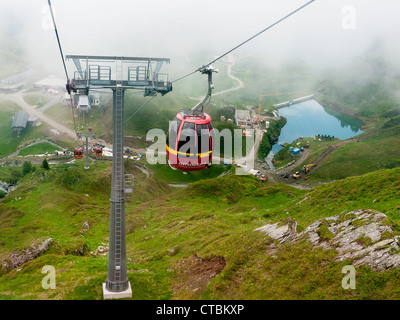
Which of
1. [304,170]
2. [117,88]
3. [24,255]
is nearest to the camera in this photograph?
[117,88]

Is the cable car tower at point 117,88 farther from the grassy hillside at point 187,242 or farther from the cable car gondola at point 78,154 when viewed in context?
the cable car gondola at point 78,154

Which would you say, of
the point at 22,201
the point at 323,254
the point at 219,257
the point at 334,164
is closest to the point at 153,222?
the point at 22,201

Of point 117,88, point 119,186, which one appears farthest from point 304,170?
point 117,88

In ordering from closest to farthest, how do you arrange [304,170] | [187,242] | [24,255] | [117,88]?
[117,88] < [187,242] < [24,255] < [304,170]

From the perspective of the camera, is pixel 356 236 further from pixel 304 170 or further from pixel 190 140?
pixel 304 170

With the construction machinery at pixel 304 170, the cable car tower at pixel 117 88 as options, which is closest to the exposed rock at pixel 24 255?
the cable car tower at pixel 117 88

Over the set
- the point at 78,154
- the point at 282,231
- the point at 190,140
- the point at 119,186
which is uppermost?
the point at 78,154

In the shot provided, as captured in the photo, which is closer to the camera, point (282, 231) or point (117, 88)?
point (117, 88)

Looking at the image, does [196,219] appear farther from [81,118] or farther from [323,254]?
[81,118]

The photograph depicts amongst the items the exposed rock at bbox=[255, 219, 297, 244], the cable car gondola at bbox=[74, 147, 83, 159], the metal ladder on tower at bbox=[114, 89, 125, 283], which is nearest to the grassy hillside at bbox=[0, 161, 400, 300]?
the exposed rock at bbox=[255, 219, 297, 244]
